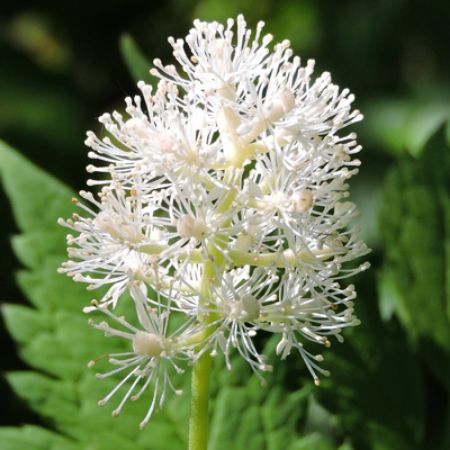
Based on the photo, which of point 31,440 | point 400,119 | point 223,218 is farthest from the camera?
point 400,119

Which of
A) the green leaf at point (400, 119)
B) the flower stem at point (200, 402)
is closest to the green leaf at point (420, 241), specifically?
the flower stem at point (200, 402)

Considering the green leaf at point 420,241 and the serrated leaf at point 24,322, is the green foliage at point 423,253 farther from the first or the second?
the serrated leaf at point 24,322

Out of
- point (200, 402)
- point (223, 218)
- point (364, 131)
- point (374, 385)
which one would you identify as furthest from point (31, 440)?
point (364, 131)

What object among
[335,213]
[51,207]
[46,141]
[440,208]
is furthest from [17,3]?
[335,213]

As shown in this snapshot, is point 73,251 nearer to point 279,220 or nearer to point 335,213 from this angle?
point 279,220

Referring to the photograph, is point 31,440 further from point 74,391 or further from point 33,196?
point 33,196
